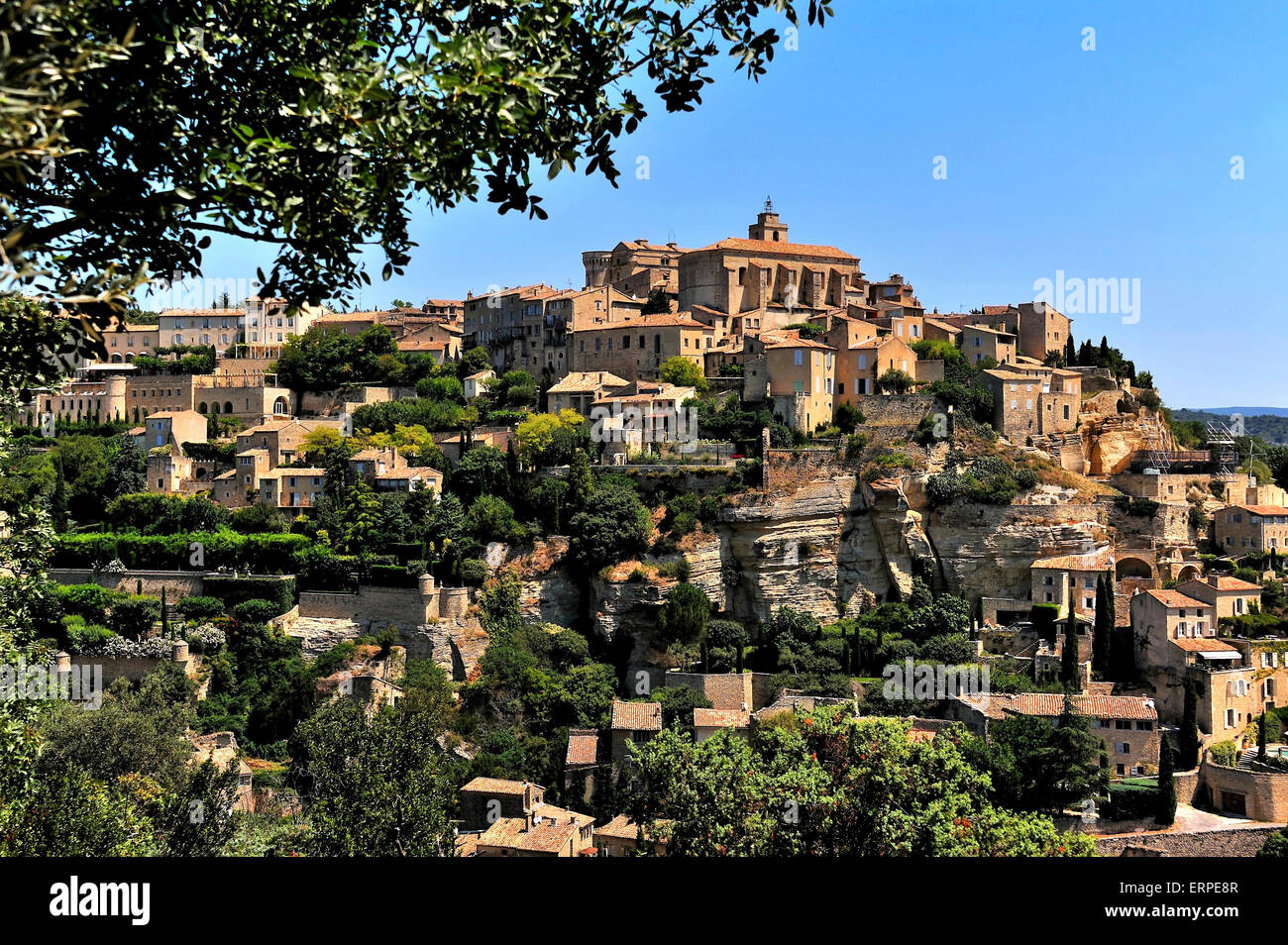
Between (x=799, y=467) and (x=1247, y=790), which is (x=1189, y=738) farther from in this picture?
(x=799, y=467)

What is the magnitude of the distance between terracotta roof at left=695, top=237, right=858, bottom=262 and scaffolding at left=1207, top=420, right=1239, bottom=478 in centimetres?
1756

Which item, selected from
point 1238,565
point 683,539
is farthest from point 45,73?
point 1238,565

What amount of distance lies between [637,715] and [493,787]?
4592 mm

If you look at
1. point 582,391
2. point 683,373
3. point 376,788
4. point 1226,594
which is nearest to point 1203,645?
point 1226,594

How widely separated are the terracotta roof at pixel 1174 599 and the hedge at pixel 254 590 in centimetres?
2549

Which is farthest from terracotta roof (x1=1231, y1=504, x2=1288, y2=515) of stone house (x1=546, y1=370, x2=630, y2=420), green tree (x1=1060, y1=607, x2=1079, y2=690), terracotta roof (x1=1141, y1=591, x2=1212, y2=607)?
stone house (x1=546, y1=370, x2=630, y2=420)

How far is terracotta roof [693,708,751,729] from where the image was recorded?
96.3 feet

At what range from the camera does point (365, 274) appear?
5402 mm

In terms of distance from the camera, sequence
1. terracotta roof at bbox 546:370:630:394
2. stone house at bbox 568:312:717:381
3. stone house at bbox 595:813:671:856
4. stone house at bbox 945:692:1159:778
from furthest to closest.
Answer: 1. stone house at bbox 568:312:717:381
2. terracotta roof at bbox 546:370:630:394
3. stone house at bbox 945:692:1159:778
4. stone house at bbox 595:813:671:856

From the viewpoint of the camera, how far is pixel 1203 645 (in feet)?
104

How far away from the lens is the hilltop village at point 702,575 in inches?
1117

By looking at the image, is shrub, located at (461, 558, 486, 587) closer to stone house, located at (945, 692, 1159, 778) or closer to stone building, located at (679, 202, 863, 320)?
stone house, located at (945, 692, 1159, 778)

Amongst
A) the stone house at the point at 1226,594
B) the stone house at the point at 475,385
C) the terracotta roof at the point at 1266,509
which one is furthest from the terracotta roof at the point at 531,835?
the stone house at the point at 475,385
